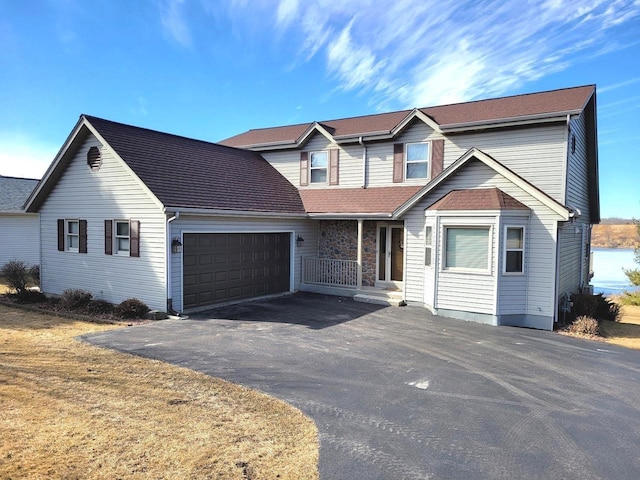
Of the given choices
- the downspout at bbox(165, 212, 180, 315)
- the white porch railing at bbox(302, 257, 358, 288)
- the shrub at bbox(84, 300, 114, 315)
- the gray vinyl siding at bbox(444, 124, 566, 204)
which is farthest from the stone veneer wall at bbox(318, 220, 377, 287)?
the shrub at bbox(84, 300, 114, 315)

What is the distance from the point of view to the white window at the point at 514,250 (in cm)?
1118

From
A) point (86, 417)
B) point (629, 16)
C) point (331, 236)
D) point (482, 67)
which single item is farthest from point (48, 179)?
point (629, 16)

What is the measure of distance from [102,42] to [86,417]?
16.0 m

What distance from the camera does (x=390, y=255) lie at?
15102 mm

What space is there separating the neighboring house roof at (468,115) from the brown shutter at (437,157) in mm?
666

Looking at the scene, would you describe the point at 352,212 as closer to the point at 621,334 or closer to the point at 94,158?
the point at 94,158

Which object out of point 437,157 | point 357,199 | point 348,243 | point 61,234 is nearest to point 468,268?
point 437,157

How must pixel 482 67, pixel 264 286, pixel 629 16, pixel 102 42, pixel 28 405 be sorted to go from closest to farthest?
pixel 28 405 < pixel 629 16 < pixel 264 286 < pixel 102 42 < pixel 482 67

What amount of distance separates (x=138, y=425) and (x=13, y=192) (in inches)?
932

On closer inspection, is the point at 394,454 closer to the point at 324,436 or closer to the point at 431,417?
the point at 324,436

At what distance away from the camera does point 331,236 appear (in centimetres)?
1655

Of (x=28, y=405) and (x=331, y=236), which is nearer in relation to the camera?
(x=28, y=405)

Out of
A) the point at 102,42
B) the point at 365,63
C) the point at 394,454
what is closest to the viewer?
the point at 394,454

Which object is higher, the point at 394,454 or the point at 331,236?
the point at 331,236
